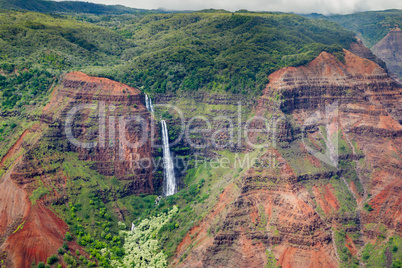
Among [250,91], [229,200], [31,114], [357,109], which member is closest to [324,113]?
[357,109]

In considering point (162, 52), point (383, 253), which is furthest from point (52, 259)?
point (162, 52)

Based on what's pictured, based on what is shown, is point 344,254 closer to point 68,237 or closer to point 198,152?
point 198,152

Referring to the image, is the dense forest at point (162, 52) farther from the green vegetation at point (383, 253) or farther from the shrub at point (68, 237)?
the green vegetation at point (383, 253)

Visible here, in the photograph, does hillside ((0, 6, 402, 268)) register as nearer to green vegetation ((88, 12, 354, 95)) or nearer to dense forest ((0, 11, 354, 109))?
dense forest ((0, 11, 354, 109))

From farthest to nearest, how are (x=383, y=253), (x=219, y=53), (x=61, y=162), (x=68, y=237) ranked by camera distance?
(x=219, y=53) → (x=61, y=162) → (x=383, y=253) → (x=68, y=237)

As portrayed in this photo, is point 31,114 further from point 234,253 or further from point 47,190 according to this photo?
point 234,253

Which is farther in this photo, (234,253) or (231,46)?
(231,46)
